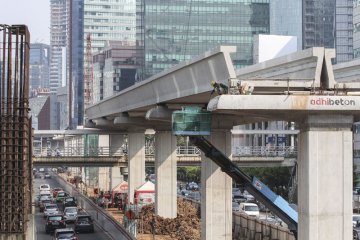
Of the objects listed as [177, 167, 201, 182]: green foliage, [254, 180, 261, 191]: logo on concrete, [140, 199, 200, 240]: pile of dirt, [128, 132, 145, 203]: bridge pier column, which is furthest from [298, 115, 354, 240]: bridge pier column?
[177, 167, 201, 182]: green foliage

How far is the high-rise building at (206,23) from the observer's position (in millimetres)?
154500

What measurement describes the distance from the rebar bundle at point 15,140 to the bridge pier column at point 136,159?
3566 centimetres

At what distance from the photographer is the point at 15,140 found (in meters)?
32.5

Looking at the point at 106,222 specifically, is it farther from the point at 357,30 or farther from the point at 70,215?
the point at 357,30

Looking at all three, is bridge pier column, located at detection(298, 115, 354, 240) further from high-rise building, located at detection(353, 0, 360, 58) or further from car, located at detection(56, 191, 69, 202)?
high-rise building, located at detection(353, 0, 360, 58)

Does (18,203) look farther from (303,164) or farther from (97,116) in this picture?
(97,116)

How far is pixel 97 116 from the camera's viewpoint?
77.1 metres

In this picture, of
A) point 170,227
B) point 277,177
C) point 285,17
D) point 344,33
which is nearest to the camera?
point 170,227

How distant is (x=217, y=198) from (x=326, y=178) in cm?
1411

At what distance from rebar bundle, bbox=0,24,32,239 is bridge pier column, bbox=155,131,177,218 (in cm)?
2265

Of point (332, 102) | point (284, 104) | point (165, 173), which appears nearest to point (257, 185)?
point (332, 102)

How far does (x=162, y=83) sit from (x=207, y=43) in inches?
4575

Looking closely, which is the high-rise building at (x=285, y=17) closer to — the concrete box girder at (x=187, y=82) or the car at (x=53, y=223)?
the concrete box girder at (x=187, y=82)

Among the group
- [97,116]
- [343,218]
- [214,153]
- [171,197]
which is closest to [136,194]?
[171,197]
